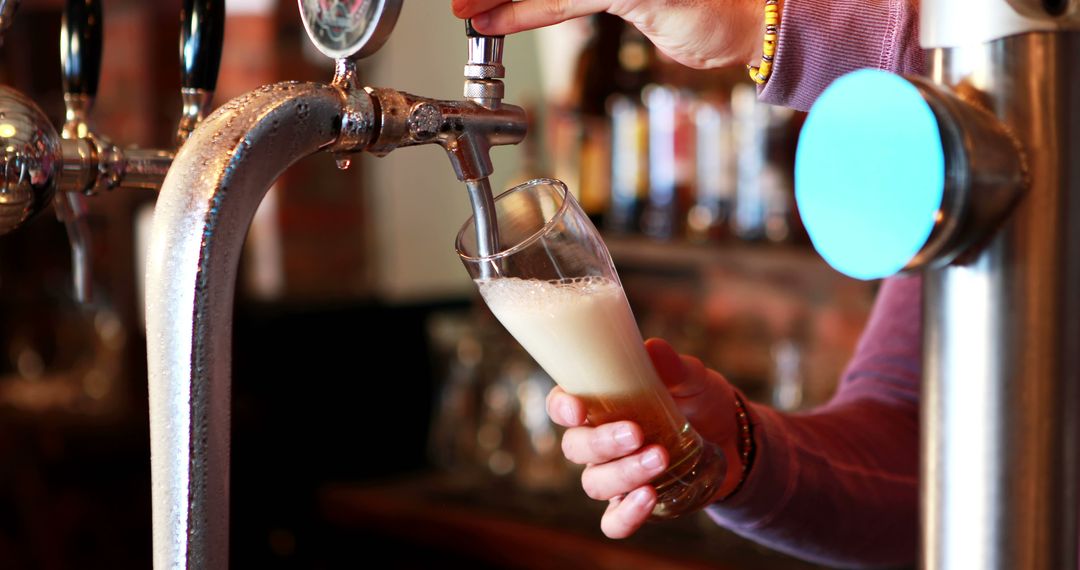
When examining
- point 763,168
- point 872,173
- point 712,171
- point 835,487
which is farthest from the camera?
point 712,171

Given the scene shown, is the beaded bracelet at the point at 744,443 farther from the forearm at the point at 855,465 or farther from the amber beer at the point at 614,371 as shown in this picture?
the amber beer at the point at 614,371

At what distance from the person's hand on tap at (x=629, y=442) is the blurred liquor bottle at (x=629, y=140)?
1465 millimetres

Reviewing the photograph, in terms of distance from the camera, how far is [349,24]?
1.55 feet

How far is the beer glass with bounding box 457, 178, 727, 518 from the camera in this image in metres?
0.70

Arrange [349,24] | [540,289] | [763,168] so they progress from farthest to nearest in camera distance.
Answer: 1. [763,168]
2. [540,289]
3. [349,24]

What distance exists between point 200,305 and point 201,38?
252 millimetres

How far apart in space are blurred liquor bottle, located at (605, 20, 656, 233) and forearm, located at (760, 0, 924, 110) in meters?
1.75

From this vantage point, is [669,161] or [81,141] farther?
[669,161]

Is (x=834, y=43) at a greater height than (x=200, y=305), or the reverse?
(x=834, y=43)

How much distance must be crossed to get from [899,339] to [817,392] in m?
1.12

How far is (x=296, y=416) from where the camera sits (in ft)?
8.52

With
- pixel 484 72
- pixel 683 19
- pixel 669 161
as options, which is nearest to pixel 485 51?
pixel 484 72

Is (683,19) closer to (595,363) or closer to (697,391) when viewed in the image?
(595,363)

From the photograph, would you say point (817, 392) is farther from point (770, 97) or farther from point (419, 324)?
point (770, 97)
